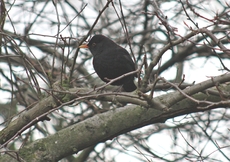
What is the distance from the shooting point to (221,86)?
4164mm

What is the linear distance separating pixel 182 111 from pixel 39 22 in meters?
4.31

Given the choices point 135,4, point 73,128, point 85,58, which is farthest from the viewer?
point 135,4

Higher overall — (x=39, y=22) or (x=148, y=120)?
(x=39, y=22)

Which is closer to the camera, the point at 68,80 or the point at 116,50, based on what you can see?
the point at 68,80

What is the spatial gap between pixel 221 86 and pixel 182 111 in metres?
0.45

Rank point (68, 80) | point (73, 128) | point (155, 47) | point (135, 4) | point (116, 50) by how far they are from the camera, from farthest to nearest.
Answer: point (135, 4)
point (155, 47)
point (116, 50)
point (68, 80)
point (73, 128)

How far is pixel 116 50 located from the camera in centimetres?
632

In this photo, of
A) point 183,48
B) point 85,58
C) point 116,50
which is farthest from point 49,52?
point 183,48

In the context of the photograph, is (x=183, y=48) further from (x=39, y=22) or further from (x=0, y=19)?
(x=0, y=19)

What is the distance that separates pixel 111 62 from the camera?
611 cm

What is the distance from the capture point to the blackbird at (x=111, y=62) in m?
6.06

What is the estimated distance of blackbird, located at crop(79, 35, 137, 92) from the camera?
19.9ft

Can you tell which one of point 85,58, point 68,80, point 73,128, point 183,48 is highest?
point 85,58

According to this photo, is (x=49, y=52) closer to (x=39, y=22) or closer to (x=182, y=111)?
(x=39, y=22)
